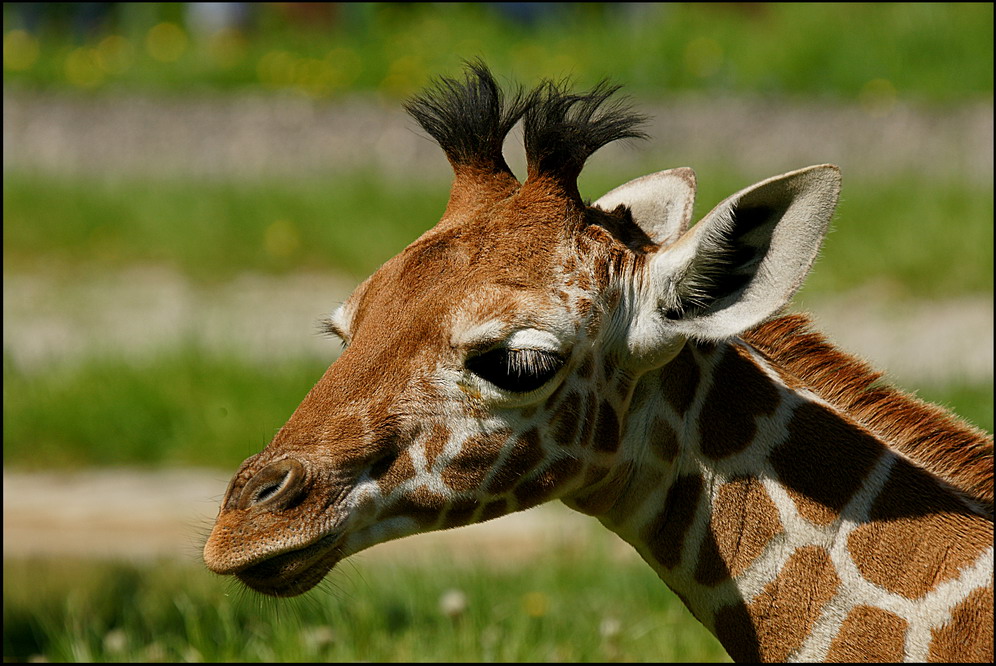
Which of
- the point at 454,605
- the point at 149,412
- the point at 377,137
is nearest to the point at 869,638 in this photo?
the point at 454,605

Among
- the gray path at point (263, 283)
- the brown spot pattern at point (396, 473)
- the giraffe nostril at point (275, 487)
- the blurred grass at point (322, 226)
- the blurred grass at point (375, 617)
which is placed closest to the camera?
the giraffe nostril at point (275, 487)

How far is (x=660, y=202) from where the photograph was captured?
9.65ft

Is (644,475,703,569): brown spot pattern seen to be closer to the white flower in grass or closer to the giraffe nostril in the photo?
the giraffe nostril

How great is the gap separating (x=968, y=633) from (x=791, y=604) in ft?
1.12

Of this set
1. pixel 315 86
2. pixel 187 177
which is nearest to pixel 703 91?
pixel 315 86

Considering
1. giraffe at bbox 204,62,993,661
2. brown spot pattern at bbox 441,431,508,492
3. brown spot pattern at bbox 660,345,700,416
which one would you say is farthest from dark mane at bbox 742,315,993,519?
brown spot pattern at bbox 441,431,508,492

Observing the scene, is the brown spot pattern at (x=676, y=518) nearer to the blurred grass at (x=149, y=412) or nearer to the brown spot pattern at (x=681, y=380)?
the brown spot pattern at (x=681, y=380)

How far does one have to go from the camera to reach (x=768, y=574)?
8.39 feet

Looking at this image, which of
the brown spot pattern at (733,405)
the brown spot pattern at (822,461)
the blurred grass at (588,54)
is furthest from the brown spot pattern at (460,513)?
the blurred grass at (588,54)

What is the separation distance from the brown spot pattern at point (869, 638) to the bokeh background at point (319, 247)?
139 centimetres

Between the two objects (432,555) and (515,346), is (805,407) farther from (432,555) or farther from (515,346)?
(432,555)

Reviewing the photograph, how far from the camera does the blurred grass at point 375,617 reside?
3881 mm

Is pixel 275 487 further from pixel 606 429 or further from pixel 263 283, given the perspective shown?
pixel 263 283

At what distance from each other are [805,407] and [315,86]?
8.54 meters
